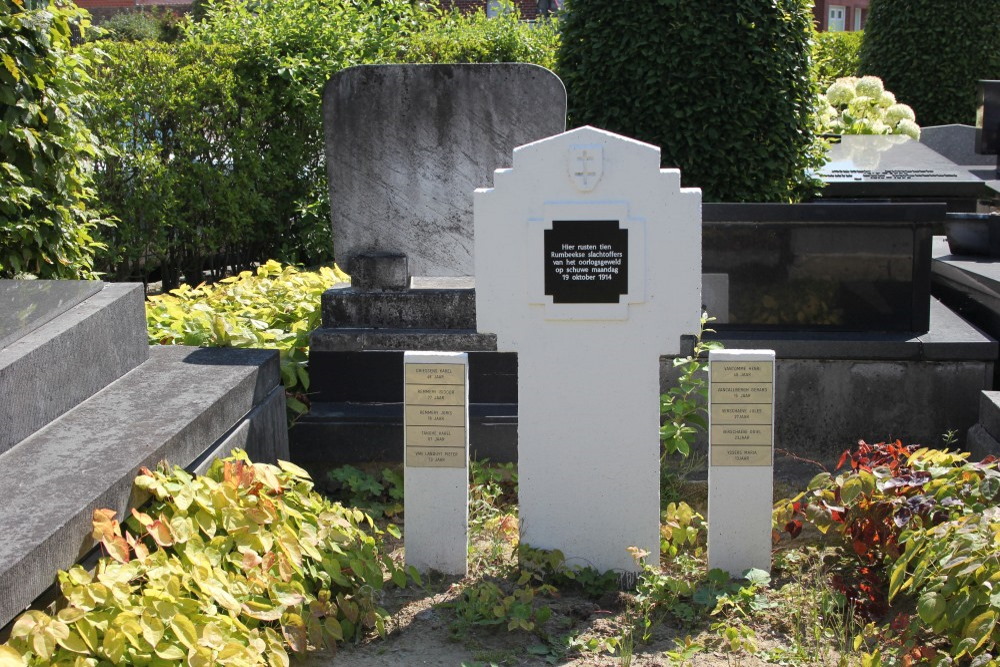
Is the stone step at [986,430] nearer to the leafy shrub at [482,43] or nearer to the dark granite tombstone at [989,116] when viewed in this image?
the leafy shrub at [482,43]

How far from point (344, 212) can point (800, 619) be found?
9.23 ft

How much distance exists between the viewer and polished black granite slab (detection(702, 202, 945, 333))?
5.16 metres

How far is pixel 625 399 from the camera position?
12.2 ft

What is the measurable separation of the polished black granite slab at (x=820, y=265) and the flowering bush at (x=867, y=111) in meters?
6.85

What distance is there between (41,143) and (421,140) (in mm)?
1659

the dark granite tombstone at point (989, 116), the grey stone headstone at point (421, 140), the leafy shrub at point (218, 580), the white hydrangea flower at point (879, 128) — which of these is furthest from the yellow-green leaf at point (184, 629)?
the white hydrangea flower at point (879, 128)

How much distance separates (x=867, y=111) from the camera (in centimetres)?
1215

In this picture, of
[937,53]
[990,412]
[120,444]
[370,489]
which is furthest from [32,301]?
[937,53]

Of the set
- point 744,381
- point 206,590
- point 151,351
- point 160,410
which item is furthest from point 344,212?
point 206,590

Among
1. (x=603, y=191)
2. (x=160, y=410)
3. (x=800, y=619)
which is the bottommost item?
(x=800, y=619)

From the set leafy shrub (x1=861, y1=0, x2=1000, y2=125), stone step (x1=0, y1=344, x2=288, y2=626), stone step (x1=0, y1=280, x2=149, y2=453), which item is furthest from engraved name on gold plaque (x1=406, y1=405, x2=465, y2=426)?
leafy shrub (x1=861, y1=0, x2=1000, y2=125)

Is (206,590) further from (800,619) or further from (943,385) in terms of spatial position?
(943,385)

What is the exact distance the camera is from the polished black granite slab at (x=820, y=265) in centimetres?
516

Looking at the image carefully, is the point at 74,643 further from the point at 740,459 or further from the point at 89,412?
the point at 740,459
